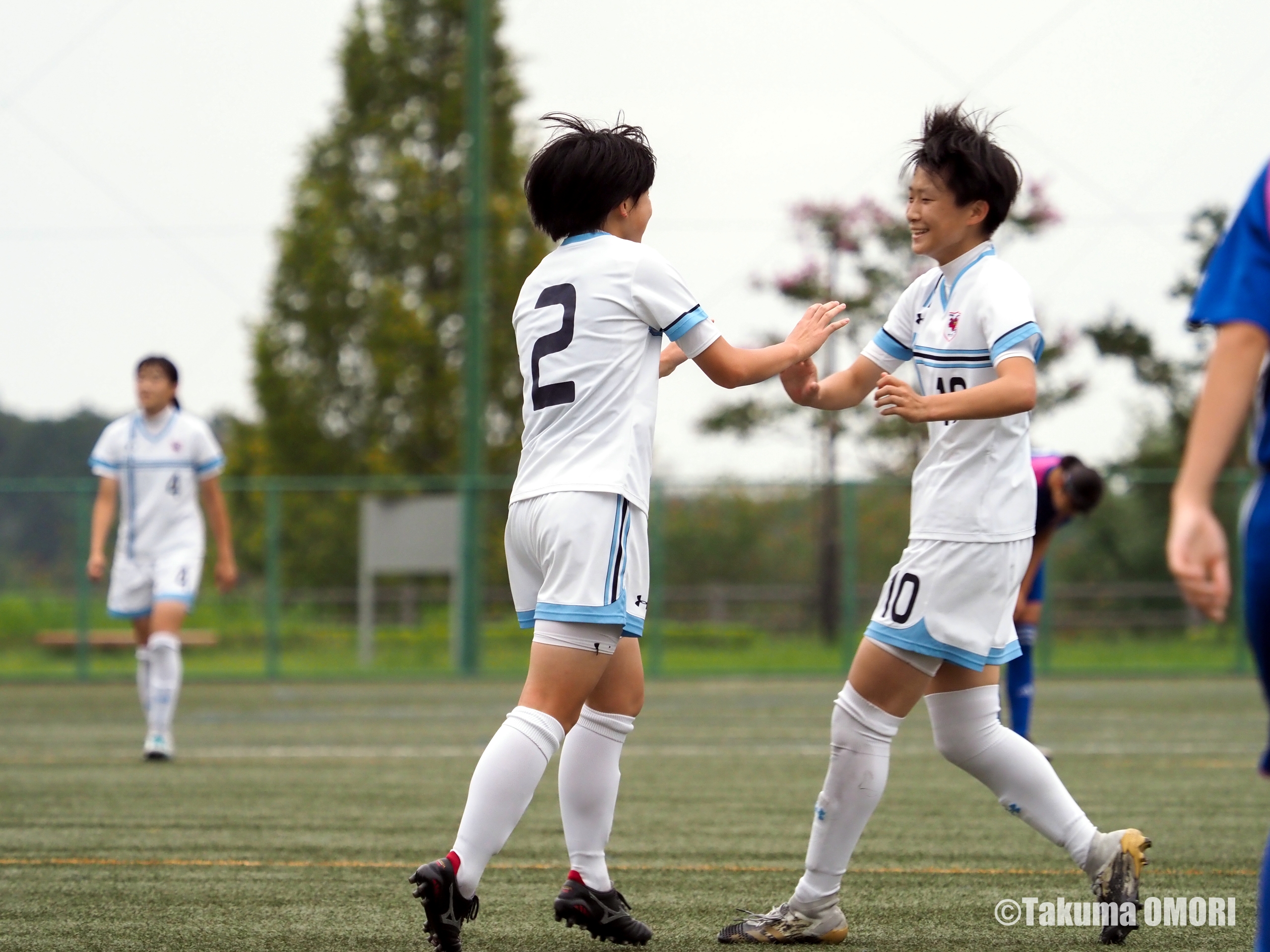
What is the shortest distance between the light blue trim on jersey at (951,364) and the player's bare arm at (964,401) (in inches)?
7.0

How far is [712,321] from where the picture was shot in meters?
3.64

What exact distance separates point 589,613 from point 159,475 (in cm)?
585

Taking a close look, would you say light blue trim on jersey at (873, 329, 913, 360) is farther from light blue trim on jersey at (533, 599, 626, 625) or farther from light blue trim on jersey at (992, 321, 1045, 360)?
light blue trim on jersey at (533, 599, 626, 625)

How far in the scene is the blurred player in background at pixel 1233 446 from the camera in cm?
220

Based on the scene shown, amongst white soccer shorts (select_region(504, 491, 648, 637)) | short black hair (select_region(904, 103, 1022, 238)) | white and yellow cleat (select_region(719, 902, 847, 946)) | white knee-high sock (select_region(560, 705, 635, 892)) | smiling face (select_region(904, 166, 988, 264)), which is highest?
short black hair (select_region(904, 103, 1022, 238))

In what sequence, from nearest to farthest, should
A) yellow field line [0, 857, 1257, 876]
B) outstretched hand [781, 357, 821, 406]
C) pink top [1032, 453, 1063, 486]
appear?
outstretched hand [781, 357, 821, 406]
yellow field line [0, 857, 1257, 876]
pink top [1032, 453, 1063, 486]

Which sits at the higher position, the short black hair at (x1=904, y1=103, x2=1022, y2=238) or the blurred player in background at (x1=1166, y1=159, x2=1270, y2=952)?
the short black hair at (x1=904, y1=103, x2=1022, y2=238)

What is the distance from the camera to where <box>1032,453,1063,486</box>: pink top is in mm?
7363

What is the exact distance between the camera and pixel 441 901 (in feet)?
10.6

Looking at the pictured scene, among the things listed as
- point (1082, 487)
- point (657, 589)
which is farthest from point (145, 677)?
point (657, 589)

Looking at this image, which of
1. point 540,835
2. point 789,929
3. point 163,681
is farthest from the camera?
point 163,681

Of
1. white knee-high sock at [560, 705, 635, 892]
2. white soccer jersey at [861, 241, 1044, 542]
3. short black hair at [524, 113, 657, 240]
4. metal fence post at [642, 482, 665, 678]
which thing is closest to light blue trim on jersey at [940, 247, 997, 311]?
white soccer jersey at [861, 241, 1044, 542]

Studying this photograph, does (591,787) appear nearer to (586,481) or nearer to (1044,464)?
(586,481)

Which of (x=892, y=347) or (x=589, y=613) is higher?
(x=892, y=347)
